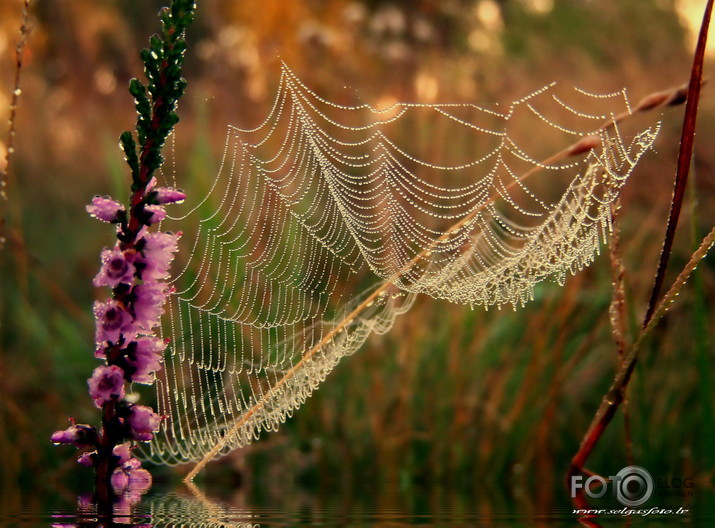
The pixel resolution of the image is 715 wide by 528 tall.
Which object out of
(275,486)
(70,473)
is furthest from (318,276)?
(70,473)

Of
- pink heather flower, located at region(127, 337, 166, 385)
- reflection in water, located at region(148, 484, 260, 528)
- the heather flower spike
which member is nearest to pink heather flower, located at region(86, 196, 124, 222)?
the heather flower spike

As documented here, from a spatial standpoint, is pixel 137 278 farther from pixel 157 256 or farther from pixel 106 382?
pixel 106 382

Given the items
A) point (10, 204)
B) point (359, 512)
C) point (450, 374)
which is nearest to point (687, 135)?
point (359, 512)

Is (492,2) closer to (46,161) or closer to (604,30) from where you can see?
(604,30)

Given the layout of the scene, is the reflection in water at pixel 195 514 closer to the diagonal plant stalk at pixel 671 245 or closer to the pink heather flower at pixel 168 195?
the pink heather flower at pixel 168 195

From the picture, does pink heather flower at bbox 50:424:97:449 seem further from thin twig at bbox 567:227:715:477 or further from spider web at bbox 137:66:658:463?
spider web at bbox 137:66:658:463

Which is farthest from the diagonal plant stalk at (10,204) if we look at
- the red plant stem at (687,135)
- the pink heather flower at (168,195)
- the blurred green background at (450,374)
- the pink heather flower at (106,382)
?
the red plant stem at (687,135)
